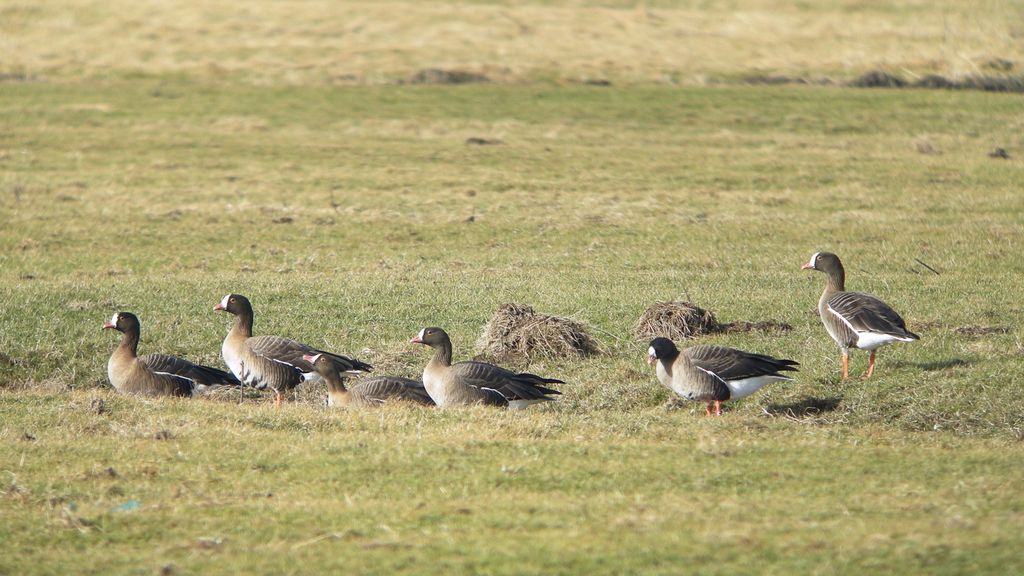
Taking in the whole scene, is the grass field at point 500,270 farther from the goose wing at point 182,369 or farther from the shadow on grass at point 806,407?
the goose wing at point 182,369

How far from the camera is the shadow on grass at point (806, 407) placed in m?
14.9

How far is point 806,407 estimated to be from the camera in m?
15.0

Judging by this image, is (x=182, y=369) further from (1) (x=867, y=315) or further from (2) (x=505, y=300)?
(1) (x=867, y=315)

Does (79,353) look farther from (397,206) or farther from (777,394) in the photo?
(397,206)

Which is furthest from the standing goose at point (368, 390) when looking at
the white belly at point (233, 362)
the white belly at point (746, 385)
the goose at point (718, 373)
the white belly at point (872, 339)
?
the white belly at point (872, 339)

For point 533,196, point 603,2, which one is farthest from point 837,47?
Result: point 533,196

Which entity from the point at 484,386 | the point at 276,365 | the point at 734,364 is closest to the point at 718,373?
the point at 734,364

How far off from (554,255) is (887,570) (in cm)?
1764

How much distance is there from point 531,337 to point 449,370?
2.62 meters

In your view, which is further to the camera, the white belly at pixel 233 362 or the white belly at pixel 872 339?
the white belly at pixel 233 362

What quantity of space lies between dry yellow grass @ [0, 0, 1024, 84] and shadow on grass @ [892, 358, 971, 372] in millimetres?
34817

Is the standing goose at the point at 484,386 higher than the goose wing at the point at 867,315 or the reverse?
the reverse

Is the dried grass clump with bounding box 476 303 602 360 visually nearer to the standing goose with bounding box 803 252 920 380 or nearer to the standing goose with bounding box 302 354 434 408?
the standing goose with bounding box 302 354 434 408

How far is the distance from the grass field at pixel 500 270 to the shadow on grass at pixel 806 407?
1.8 inches
